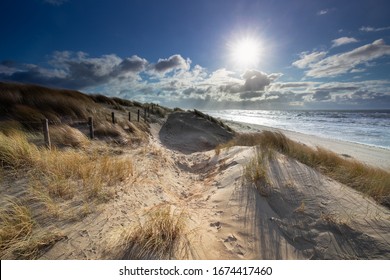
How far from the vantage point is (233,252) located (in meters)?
2.93

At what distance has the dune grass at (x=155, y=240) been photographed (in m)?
2.54

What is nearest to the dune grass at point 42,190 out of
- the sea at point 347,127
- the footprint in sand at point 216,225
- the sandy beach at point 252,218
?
the sandy beach at point 252,218

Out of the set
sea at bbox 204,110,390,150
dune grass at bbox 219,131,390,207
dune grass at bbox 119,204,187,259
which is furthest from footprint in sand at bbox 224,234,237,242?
sea at bbox 204,110,390,150

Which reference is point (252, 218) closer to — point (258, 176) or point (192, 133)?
point (258, 176)

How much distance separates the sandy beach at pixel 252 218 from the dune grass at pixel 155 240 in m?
0.09

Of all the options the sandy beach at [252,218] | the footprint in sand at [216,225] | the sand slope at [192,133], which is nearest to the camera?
the sandy beach at [252,218]

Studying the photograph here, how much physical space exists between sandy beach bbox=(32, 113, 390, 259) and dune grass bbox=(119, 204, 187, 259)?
95 millimetres

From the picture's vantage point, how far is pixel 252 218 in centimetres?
373

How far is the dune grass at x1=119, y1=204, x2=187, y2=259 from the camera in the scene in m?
2.54

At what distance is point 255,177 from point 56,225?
412 cm

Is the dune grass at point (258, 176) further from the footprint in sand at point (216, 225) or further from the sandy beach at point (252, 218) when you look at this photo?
the footprint in sand at point (216, 225)

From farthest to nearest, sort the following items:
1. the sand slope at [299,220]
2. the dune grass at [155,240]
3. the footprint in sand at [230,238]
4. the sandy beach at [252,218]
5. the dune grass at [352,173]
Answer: the dune grass at [352,173], the footprint in sand at [230,238], the sand slope at [299,220], the sandy beach at [252,218], the dune grass at [155,240]
